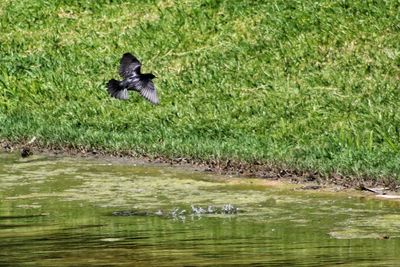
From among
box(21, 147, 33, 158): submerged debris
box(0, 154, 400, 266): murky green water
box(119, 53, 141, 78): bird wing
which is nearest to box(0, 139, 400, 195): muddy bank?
box(21, 147, 33, 158): submerged debris

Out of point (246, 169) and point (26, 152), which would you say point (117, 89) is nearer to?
point (26, 152)

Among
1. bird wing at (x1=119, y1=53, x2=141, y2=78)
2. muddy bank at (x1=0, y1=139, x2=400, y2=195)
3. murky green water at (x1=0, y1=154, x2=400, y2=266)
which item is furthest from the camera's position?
bird wing at (x1=119, y1=53, x2=141, y2=78)

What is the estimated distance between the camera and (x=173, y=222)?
9594 millimetres

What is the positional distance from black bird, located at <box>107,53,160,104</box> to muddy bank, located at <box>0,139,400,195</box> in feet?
1.97

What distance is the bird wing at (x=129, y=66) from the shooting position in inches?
526

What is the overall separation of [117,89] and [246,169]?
2210 millimetres

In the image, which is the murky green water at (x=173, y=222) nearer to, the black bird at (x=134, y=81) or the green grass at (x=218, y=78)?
the black bird at (x=134, y=81)

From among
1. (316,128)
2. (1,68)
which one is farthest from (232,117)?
(1,68)

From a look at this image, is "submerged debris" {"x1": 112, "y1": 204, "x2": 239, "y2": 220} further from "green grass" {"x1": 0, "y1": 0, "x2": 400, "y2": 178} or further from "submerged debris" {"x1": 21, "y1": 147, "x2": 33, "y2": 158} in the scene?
"submerged debris" {"x1": 21, "y1": 147, "x2": 33, "y2": 158}

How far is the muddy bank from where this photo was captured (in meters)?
10.9

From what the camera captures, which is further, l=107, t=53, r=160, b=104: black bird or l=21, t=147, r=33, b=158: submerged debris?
l=21, t=147, r=33, b=158: submerged debris

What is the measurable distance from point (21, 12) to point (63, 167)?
6.67 m

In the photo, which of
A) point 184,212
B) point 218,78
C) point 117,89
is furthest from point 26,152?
point 184,212

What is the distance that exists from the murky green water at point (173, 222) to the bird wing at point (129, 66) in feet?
3.19
